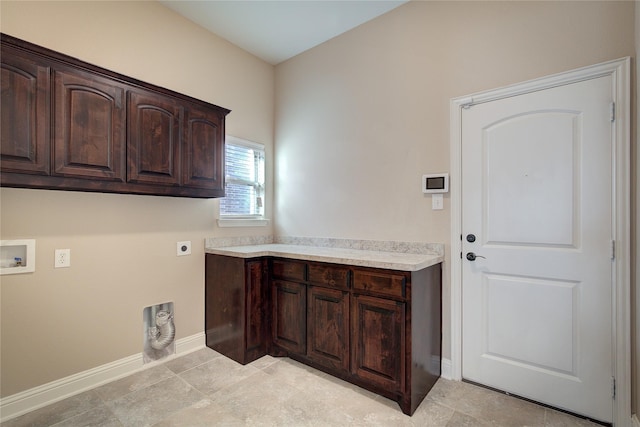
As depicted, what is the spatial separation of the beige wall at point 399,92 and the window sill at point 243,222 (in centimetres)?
21

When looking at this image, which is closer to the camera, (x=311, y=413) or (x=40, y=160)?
(x=40, y=160)

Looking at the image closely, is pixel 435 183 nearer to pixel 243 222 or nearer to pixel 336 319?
pixel 336 319

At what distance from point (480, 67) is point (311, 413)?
267cm

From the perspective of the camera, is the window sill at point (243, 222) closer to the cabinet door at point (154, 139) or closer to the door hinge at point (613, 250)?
the cabinet door at point (154, 139)

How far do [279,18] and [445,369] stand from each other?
10.8 ft

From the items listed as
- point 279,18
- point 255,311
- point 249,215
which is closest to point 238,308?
point 255,311

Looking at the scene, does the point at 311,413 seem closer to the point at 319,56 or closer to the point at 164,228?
the point at 164,228

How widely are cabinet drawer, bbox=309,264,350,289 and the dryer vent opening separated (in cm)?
132

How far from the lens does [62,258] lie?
210cm

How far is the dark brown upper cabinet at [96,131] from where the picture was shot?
5.58 ft

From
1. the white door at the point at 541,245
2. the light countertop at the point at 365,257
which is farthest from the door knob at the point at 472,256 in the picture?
the light countertop at the point at 365,257

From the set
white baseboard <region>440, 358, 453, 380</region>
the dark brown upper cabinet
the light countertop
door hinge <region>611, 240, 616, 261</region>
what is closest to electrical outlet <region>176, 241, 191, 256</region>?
the light countertop

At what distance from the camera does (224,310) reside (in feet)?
9.00

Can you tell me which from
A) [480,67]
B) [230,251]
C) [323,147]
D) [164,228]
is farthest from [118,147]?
[480,67]
